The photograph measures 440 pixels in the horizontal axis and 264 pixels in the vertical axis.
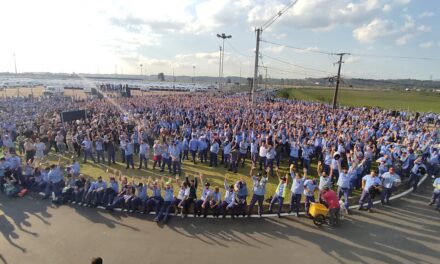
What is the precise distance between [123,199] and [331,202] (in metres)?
6.86

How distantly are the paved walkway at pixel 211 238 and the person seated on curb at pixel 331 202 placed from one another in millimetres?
353

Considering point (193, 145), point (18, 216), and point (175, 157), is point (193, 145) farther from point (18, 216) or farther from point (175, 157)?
point (18, 216)

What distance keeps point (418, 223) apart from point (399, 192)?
113 inches

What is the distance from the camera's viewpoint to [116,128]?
20.4 m

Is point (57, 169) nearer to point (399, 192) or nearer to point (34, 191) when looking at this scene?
point (34, 191)

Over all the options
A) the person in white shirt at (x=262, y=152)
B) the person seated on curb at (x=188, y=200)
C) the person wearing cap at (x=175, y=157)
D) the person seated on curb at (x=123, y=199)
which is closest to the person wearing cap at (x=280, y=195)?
the person seated on curb at (x=188, y=200)

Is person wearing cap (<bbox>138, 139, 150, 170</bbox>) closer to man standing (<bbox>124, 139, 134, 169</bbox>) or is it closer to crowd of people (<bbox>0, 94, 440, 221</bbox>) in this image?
crowd of people (<bbox>0, 94, 440, 221</bbox>)

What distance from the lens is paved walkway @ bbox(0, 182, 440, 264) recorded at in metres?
8.03

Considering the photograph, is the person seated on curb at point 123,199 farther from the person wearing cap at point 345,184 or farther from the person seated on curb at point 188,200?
the person wearing cap at point 345,184

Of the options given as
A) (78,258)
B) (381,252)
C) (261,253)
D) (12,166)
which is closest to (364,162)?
(381,252)

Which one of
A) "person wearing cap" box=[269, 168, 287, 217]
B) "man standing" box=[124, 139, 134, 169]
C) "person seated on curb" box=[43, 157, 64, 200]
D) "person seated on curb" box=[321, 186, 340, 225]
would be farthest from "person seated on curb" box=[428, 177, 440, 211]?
"person seated on curb" box=[43, 157, 64, 200]

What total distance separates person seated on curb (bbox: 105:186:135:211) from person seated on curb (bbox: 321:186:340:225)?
637cm

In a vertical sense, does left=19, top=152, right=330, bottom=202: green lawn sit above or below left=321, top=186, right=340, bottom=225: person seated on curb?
below

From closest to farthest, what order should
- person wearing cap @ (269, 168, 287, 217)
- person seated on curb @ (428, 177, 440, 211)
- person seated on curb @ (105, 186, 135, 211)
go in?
1. person wearing cap @ (269, 168, 287, 217)
2. person seated on curb @ (105, 186, 135, 211)
3. person seated on curb @ (428, 177, 440, 211)
